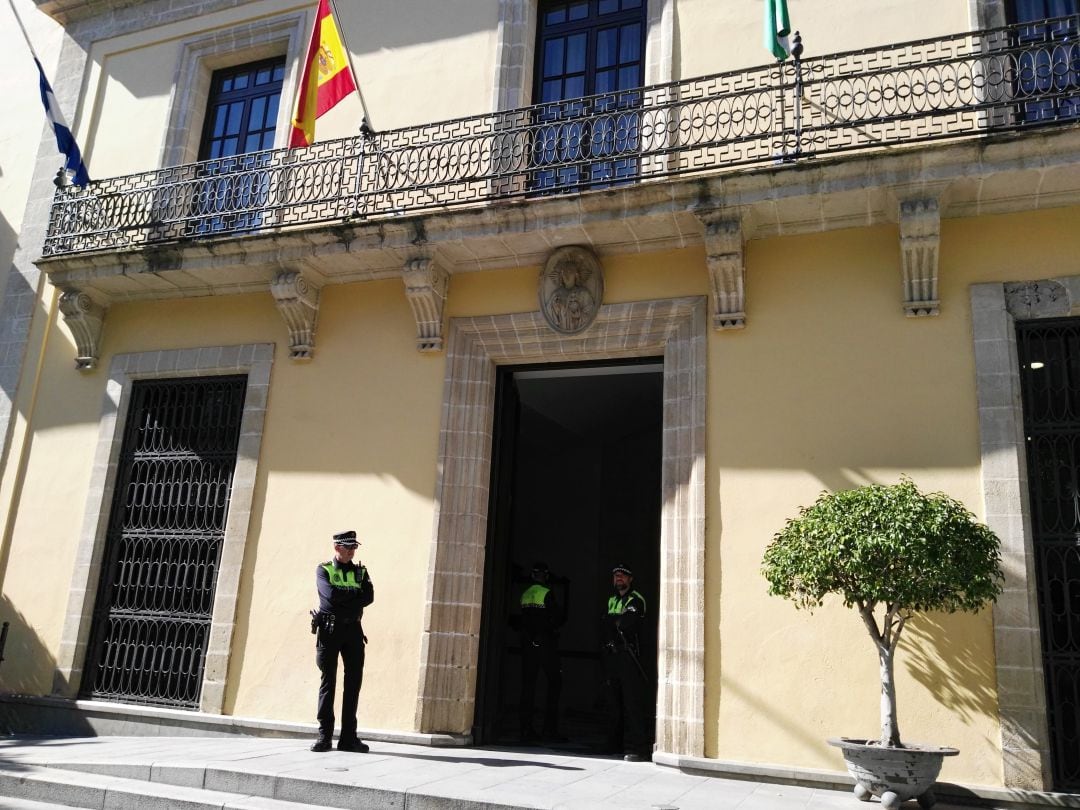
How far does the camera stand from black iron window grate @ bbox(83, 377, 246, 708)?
9.69 metres

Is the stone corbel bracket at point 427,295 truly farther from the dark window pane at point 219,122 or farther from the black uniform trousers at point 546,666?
the dark window pane at point 219,122

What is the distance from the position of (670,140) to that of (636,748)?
5646mm

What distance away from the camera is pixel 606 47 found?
996 cm

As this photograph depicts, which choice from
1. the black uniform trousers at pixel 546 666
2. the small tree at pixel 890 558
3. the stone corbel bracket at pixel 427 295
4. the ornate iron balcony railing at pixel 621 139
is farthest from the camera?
the black uniform trousers at pixel 546 666

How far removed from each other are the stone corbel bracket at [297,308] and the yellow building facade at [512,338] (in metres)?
0.03

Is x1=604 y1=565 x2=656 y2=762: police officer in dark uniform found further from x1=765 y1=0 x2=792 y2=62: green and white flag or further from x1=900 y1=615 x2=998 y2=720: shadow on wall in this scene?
x1=765 y1=0 x2=792 y2=62: green and white flag

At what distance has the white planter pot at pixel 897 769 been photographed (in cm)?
597

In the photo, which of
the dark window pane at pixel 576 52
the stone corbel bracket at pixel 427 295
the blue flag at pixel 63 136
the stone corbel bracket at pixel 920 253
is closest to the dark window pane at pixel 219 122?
the blue flag at pixel 63 136

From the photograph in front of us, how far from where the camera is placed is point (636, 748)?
847cm

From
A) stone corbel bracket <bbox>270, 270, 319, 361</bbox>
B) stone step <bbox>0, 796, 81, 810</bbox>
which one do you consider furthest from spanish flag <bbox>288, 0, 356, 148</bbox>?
stone step <bbox>0, 796, 81, 810</bbox>

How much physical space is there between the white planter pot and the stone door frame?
59.9 inches

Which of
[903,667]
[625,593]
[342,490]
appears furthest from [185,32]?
[903,667]

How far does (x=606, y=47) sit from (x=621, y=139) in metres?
1.70

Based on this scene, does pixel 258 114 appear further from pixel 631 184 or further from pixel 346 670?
pixel 346 670
